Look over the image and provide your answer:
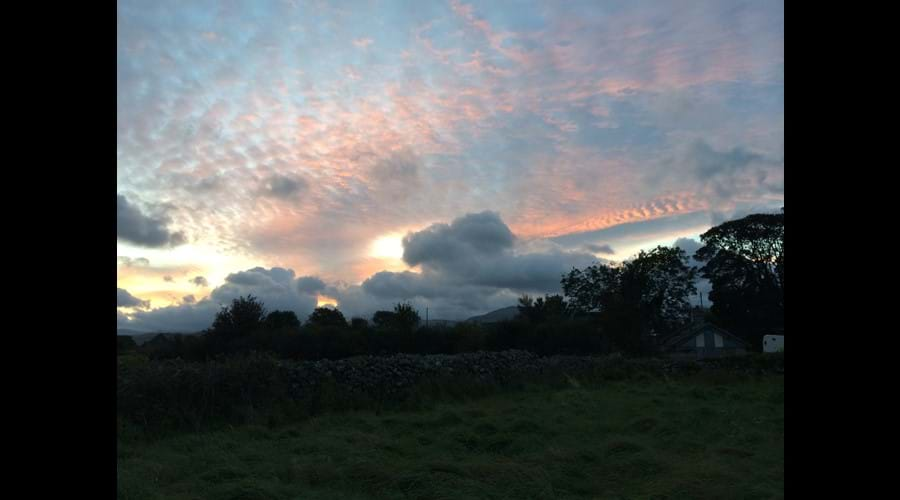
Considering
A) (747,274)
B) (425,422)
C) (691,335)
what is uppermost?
(747,274)

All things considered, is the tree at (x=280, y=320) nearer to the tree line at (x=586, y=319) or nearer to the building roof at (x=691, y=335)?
the tree line at (x=586, y=319)

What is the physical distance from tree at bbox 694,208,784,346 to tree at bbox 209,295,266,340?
28.0 m

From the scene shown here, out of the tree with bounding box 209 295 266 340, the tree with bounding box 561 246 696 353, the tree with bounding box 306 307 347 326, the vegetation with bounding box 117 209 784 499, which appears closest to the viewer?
the vegetation with bounding box 117 209 784 499

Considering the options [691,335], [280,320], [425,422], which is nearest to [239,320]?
[280,320]

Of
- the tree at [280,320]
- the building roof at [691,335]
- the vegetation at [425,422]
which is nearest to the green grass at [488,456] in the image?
the vegetation at [425,422]

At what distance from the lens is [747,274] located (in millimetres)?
34656

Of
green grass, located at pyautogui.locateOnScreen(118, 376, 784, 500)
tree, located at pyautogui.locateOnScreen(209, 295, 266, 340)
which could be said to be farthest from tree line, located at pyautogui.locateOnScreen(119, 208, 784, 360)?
green grass, located at pyautogui.locateOnScreen(118, 376, 784, 500)

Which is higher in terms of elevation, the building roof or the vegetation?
the vegetation

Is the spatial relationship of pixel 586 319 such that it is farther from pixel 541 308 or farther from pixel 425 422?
pixel 425 422

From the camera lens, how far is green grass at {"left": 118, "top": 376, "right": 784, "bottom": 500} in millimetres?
5344

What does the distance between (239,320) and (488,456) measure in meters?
16.7

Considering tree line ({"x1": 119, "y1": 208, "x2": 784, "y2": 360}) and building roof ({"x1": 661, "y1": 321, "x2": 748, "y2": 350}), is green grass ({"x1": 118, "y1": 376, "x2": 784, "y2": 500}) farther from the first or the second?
building roof ({"x1": 661, "y1": 321, "x2": 748, "y2": 350})

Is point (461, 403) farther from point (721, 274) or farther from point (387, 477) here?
point (721, 274)
